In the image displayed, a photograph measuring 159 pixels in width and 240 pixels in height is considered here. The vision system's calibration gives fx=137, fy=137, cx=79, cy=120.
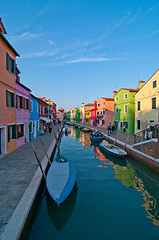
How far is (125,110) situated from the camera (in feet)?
84.5

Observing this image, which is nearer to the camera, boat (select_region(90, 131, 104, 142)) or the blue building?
A: the blue building

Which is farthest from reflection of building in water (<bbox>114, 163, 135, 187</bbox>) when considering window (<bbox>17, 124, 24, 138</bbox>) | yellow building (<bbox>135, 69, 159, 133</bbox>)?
window (<bbox>17, 124, 24, 138</bbox>)

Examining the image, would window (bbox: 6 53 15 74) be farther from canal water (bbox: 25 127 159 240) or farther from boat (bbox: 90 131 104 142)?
boat (bbox: 90 131 104 142)

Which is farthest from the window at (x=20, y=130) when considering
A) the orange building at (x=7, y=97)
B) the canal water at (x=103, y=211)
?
the canal water at (x=103, y=211)

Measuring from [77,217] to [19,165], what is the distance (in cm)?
502

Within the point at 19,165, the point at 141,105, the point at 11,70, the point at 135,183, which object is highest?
the point at 11,70

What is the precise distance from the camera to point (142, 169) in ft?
36.1

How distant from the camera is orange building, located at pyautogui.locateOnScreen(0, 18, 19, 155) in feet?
33.6

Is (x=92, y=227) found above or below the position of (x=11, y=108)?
below

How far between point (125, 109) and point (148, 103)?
22.1ft

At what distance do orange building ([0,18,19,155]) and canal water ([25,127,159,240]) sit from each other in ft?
19.3

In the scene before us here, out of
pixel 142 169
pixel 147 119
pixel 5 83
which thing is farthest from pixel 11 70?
pixel 147 119

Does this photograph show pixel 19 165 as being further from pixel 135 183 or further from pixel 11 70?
pixel 11 70

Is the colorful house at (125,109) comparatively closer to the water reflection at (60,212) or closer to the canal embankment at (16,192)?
the canal embankment at (16,192)
